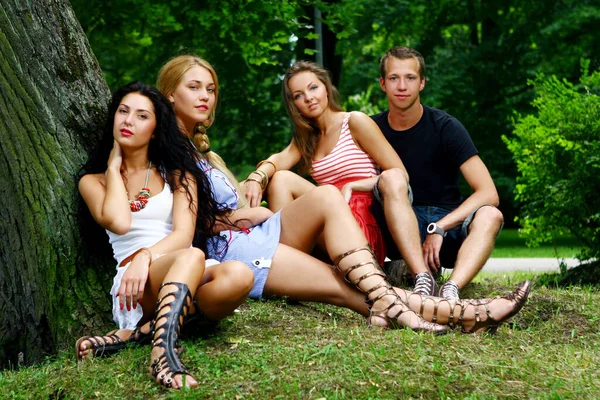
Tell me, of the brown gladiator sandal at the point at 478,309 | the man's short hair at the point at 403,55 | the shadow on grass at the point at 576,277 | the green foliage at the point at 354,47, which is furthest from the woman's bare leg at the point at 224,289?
the green foliage at the point at 354,47

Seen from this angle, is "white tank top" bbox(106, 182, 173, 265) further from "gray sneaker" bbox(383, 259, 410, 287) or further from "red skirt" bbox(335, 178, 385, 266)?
"gray sneaker" bbox(383, 259, 410, 287)

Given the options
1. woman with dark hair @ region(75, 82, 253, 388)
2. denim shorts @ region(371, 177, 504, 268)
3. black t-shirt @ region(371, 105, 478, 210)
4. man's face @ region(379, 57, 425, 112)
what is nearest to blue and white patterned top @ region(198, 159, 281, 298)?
woman with dark hair @ region(75, 82, 253, 388)

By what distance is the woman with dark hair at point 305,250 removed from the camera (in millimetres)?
4418

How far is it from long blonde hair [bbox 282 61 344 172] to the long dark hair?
47.4 inches

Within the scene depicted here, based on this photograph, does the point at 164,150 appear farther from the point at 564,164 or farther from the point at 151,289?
the point at 564,164

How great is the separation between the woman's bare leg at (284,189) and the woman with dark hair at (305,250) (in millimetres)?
405

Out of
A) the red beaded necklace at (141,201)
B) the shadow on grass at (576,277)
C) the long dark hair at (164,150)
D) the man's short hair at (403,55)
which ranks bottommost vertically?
the shadow on grass at (576,277)

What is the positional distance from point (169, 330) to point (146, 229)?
2.55 feet

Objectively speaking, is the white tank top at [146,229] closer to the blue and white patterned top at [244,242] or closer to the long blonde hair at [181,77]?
the blue and white patterned top at [244,242]

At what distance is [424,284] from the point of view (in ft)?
16.2

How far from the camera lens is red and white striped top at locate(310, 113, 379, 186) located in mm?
5504

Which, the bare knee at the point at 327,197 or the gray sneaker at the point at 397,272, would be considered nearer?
the bare knee at the point at 327,197

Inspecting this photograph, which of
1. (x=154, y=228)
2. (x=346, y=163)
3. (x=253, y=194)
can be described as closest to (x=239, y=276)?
(x=154, y=228)

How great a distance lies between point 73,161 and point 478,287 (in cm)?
306
